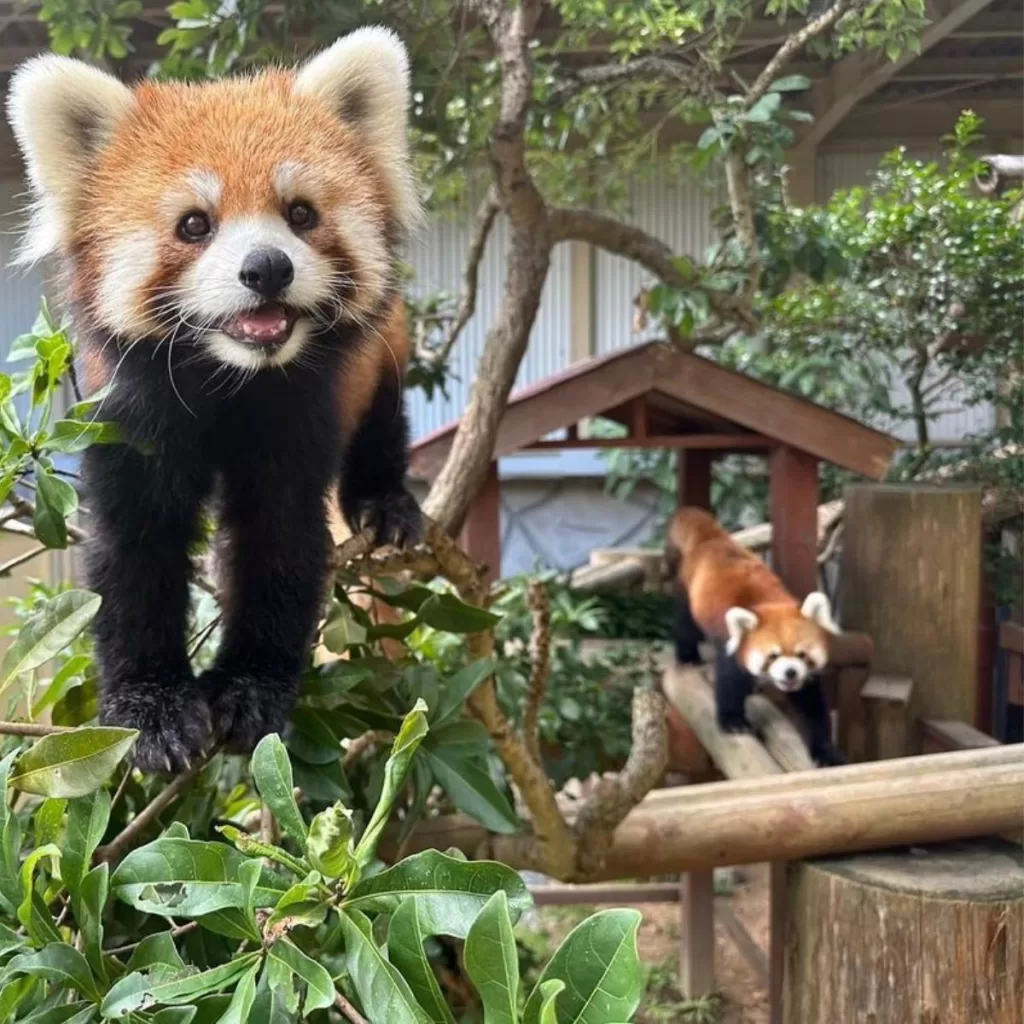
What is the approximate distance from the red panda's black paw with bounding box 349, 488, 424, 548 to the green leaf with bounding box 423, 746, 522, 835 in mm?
242

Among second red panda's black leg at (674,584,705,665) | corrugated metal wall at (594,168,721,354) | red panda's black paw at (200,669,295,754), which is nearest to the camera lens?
red panda's black paw at (200,669,295,754)

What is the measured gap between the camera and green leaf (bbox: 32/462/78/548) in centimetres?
75

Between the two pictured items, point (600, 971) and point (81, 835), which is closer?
point (600, 971)

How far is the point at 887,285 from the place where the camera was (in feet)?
5.00

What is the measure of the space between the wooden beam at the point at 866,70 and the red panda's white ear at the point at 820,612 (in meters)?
0.87

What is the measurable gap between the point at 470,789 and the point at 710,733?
1.09m

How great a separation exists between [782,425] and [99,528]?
135cm

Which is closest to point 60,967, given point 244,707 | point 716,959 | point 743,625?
point 244,707

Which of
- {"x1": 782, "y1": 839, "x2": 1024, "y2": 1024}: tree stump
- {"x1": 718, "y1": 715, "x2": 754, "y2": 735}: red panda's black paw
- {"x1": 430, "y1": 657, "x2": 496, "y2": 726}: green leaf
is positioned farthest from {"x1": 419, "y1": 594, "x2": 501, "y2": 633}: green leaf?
{"x1": 718, "y1": 715, "x2": 754, "y2": 735}: red panda's black paw

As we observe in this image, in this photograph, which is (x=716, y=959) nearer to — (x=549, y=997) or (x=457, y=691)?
(x=457, y=691)

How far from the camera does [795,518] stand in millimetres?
1931

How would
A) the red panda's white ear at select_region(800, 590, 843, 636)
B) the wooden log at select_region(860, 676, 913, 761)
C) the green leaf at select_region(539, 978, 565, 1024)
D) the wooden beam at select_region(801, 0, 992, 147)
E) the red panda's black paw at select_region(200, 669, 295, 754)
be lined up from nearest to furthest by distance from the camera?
the green leaf at select_region(539, 978, 565, 1024) → the red panda's black paw at select_region(200, 669, 295, 754) → the wooden beam at select_region(801, 0, 992, 147) → the wooden log at select_region(860, 676, 913, 761) → the red panda's white ear at select_region(800, 590, 843, 636)

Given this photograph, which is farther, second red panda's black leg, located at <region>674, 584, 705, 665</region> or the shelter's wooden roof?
second red panda's black leg, located at <region>674, 584, 705, 665</region>

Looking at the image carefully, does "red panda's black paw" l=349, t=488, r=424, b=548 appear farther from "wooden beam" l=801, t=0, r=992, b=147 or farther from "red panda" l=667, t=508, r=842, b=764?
"red panda" l=667, t=508, r=842, b=764
